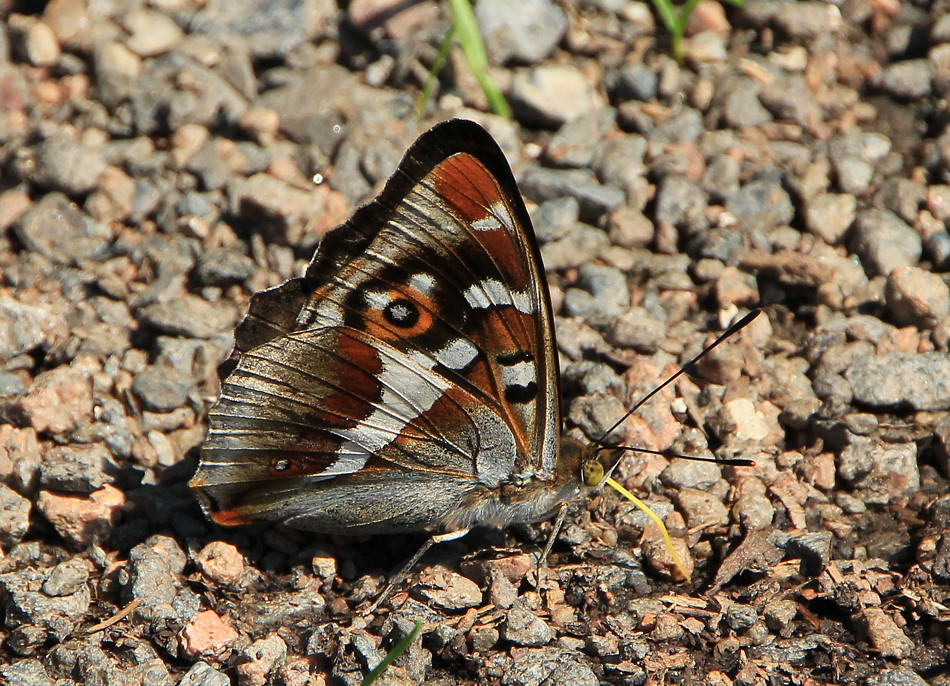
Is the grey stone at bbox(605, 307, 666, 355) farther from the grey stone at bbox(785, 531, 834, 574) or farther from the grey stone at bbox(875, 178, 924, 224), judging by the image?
the grey stone at bbox(875, 178, 924, 224)

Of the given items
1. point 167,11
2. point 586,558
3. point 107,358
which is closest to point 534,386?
point 586,558

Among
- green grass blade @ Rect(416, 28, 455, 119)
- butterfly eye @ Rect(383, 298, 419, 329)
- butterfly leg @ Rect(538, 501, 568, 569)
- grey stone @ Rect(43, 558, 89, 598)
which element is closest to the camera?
butterfly eye @ Rect(383, 298, 419, 329)

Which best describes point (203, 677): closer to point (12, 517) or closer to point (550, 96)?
point (12, 517)

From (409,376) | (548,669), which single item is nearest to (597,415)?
(409,376)

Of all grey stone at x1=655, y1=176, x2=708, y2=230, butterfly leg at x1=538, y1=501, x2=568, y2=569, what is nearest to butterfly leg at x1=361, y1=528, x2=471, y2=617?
butterfly leg at x1=538, y1=501, x2=568, y2=569

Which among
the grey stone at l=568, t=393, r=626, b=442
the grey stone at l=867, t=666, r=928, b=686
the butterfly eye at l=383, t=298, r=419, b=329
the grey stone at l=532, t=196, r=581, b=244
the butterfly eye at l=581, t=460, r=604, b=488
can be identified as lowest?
the grey stone at l=867, t=666, r=928, b=686

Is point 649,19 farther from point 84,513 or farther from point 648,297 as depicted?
point 84,513

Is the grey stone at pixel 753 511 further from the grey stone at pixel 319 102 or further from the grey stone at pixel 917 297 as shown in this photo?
the grey stone at pixel 319 102

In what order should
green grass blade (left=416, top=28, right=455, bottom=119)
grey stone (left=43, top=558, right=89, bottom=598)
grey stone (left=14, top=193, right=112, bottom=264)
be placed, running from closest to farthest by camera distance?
grey stone (left=43, top=558, right=89, bottom=598) < grey stone (left=14, top=193, right=112, bottom=264) < green grass blade (left=416, top=28, right=455, bottom=119)
